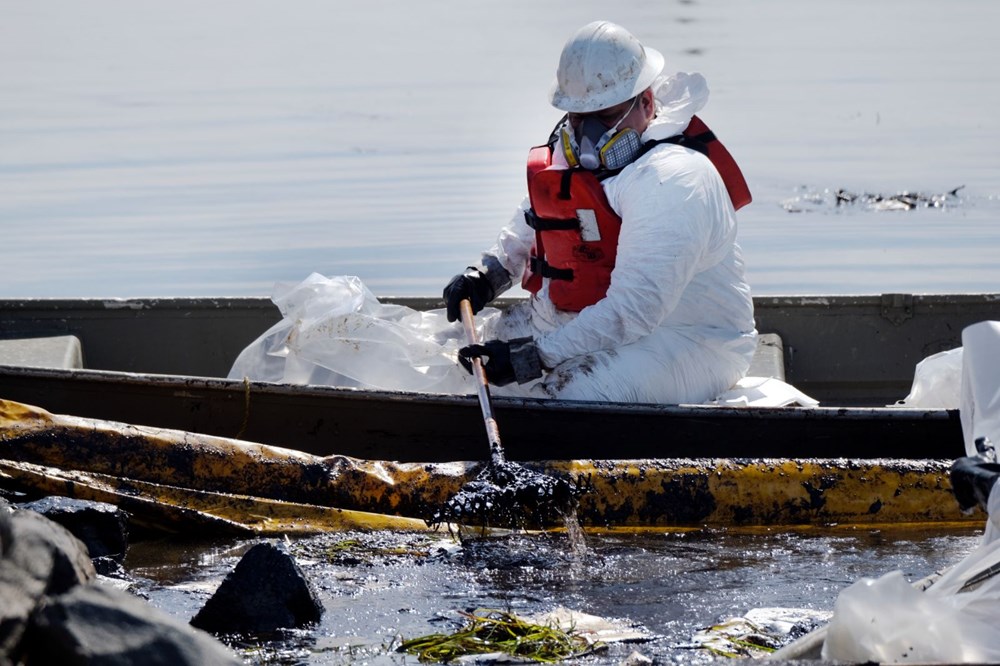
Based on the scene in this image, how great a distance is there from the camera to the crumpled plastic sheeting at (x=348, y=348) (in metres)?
6.94

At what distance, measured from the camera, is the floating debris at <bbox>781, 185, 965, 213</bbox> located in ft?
53.0

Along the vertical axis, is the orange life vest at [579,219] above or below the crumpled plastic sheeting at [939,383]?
above

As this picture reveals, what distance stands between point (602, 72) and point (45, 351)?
330 centimetres

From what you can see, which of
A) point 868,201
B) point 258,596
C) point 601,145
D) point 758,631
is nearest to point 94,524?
point 258,596

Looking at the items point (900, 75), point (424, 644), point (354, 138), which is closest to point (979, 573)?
point (424, 644)

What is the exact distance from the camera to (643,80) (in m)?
6.35

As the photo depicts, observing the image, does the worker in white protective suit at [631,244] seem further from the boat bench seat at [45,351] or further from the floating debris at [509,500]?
the boat bench seat at [45,351]

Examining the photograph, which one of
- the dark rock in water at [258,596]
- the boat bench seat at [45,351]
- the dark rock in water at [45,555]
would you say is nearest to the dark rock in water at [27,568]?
the dark rock in water at [45,555]

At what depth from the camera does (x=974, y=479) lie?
3947 millimetres

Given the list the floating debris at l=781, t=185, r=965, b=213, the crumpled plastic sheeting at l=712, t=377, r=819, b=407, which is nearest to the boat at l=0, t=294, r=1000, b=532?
the crumpled plastic sheeting at l=712, t=377, r=819, b=407

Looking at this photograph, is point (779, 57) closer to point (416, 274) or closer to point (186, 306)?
point (416, 274)

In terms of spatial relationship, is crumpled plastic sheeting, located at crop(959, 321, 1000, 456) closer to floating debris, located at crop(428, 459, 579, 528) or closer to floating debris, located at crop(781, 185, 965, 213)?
floating debris, located at crop(428, 459, 579, 528)

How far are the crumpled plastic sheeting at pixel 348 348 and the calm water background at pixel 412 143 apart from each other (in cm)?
493

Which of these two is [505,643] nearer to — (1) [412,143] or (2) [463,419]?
(2) [463,419]
